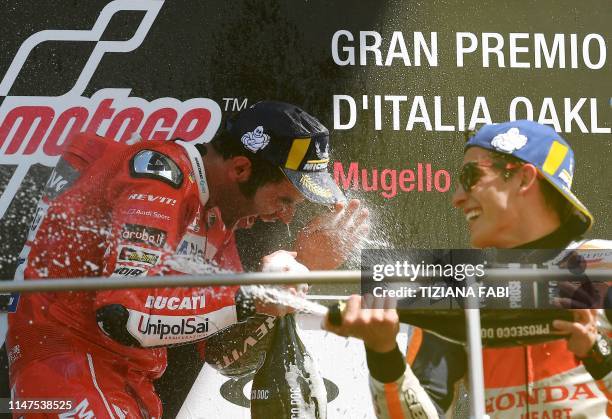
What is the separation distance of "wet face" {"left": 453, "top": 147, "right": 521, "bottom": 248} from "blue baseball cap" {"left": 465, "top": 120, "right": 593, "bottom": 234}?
53 millimetres

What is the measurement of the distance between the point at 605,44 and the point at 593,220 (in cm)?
53

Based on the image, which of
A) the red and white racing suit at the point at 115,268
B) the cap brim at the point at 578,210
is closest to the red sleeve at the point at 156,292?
the red and white racing suit at the point at 115,268

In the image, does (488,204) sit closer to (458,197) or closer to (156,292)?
(458,197)

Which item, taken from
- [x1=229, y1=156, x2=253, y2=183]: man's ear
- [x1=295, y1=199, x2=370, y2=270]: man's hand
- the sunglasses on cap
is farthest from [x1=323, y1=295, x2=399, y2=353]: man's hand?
[x1=229, y1=156, x2=253, y2=183]: man's ear

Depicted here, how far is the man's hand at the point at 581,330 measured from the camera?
2.72 meters

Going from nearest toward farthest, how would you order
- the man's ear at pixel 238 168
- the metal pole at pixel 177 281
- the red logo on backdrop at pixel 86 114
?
the metal pole at pixel 177 281
the red logo on backdrop at pixel 86 114
the man's ear at pixel 238 168

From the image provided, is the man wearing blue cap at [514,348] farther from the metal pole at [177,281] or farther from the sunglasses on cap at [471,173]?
the metal pole at [177,281]

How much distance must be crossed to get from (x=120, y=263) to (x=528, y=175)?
121 centimetres

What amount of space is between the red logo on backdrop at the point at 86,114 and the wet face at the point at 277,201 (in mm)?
245

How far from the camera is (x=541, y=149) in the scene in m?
2.84

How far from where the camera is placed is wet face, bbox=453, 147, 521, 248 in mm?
2801

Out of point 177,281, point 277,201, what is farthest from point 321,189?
point 177,281

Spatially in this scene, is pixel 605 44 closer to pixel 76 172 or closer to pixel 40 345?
pixel 76 172

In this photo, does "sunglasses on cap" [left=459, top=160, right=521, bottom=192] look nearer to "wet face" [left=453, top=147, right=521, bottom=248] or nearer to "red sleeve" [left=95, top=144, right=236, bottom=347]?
"wet face" [left=453, top=147, right=521, bottom=248]
